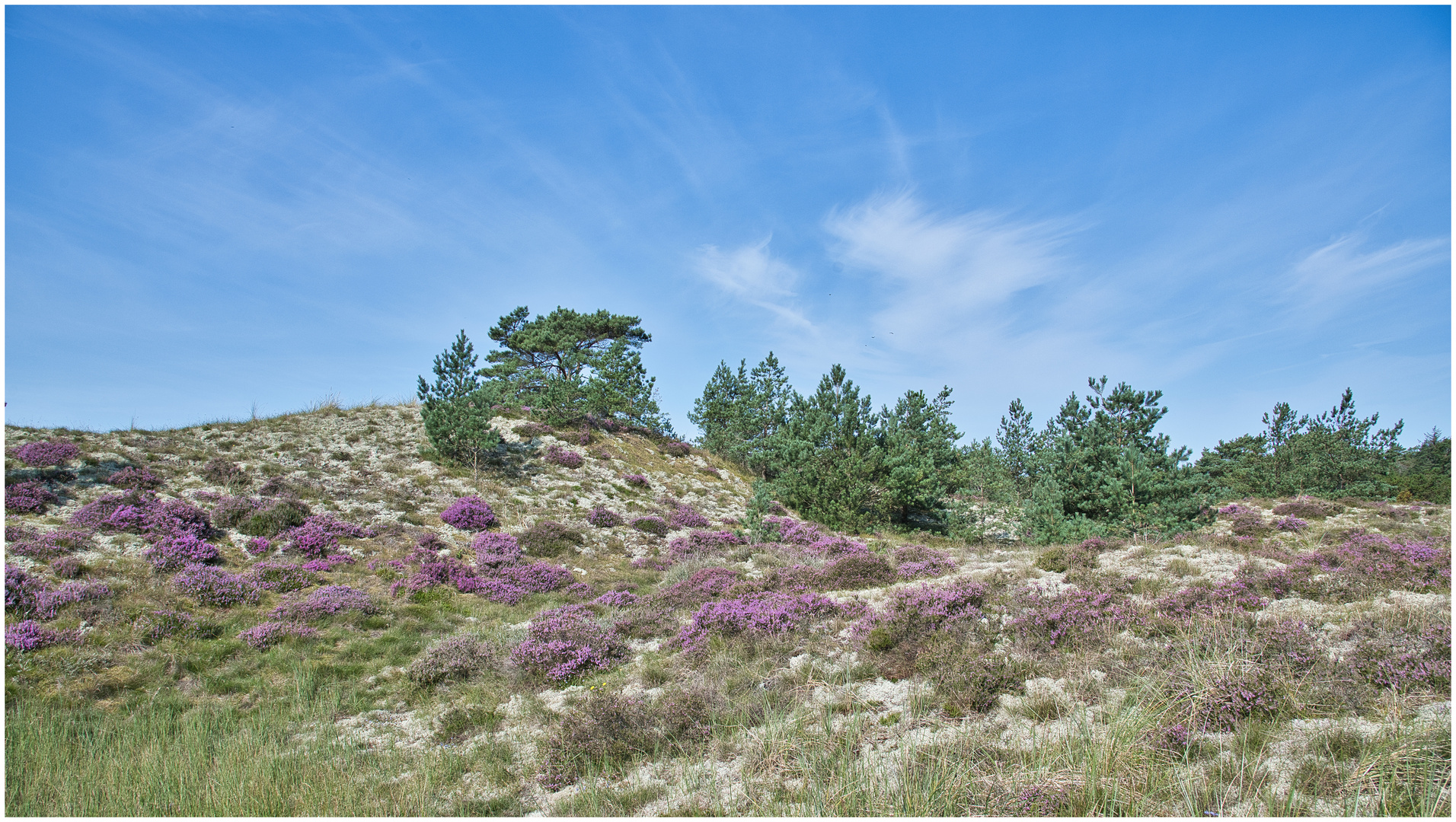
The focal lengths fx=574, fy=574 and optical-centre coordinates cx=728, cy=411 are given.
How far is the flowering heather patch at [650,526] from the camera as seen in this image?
2169 cm

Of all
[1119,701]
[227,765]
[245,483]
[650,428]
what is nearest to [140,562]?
[245,483]

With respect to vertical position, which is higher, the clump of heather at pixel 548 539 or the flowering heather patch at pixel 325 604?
the clump of heather at pixel 548 539

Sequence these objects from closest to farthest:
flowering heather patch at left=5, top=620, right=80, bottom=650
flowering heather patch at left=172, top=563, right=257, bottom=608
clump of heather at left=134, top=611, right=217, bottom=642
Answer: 1. flowering heather patch at left=5, top=620, right=80, bottom=650
2. clump of heather at left=134, top=611, right=217, bottom=642
3. flowering heather patch at left=172, top=563, right=257, bottom=608

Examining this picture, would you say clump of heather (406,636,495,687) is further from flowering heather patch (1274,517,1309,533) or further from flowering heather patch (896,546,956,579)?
flowering heather patch (1274,517,1309,533)

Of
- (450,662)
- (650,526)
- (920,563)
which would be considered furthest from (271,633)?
(920,563)

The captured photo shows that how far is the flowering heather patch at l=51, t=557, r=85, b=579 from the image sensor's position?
36.9ft

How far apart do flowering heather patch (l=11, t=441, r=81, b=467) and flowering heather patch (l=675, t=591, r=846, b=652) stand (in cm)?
2004

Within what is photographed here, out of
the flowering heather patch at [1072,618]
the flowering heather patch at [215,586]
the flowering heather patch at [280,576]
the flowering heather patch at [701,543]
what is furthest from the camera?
the flowering heather patch at [701,543]

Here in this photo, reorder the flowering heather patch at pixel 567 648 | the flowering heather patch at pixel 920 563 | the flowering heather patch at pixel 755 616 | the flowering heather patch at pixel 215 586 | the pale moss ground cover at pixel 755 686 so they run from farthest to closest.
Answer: the flowering heather patch at pixel 920 563
the flowering heather patch at pixel 215 586
the flowering heather patch at pixel 755 616
the flowering heather patch at pixel 567 648
the pale moss ground cover at pixel 755 686

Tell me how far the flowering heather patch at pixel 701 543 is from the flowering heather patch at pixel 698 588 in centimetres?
413

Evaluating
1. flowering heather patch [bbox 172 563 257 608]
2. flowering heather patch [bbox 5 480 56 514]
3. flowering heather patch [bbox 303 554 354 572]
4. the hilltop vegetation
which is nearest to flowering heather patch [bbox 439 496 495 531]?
the hilltop vegetation

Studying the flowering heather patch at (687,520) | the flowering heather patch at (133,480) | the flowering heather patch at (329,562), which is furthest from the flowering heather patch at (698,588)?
the flowering heather patch at (133,480)

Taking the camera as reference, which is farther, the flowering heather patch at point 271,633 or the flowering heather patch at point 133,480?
the flowering heather patch at point 133,480

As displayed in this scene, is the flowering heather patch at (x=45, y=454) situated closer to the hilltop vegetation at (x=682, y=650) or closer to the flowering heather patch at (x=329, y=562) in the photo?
the hilltop vegetation at (x=682, y=650)
